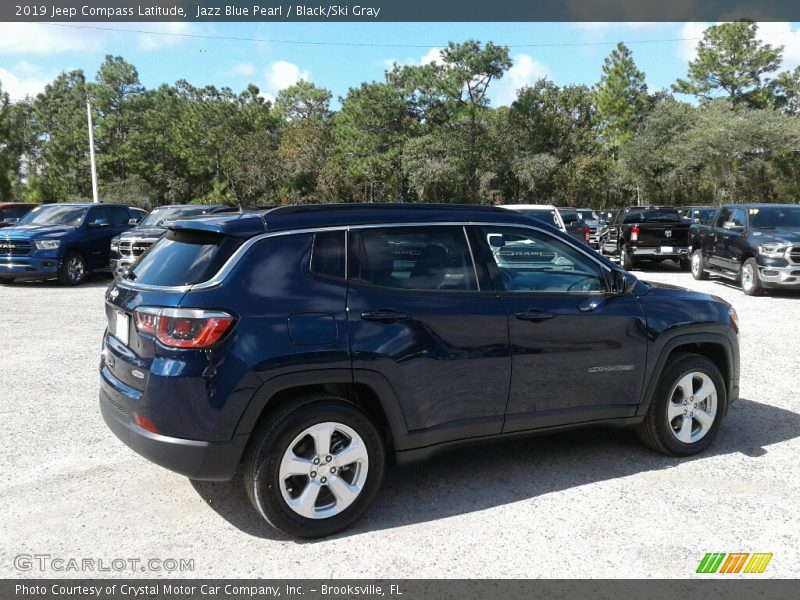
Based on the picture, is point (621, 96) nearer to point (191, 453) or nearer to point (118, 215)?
point (118, 215)

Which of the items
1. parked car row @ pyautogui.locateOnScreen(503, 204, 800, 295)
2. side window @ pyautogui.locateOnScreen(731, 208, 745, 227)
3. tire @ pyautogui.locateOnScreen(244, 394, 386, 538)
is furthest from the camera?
side window @ pyautogui.locateOnScreen(731, 208, 745, 227)

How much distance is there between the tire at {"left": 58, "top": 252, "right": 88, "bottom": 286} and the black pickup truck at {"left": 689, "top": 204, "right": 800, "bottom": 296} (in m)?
14.6

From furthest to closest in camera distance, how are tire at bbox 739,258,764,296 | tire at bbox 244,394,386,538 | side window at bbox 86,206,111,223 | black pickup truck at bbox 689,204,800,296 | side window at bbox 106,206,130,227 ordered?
side window at bbox 106,206,130,227, side window at bbox 86,206,111,223, tire at bbox 739,258,764,296, black pickup truck at bbox 689,204,800,296, tire at bbox 244,394,386,538

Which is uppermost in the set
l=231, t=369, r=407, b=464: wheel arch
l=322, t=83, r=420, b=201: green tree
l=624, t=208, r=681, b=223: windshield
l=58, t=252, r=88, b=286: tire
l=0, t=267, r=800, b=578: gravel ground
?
l=322, t=83, r=420, b=201: green tree

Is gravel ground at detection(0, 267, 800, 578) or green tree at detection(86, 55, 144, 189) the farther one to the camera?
green tree at detection(86, 55, 144, 189)

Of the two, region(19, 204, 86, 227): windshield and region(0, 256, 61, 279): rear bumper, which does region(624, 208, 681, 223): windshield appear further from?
region(0, 256, 61, 279): rear bumper

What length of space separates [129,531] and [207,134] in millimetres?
57934

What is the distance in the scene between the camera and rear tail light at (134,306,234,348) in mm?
3416

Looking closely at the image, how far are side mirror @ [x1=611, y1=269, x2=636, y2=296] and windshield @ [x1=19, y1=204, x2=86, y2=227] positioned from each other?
14.2 m

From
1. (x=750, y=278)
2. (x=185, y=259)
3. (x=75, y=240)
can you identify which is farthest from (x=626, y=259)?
(x=185, y=259)

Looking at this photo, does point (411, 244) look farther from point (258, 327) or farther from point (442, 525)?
point (442, 525)

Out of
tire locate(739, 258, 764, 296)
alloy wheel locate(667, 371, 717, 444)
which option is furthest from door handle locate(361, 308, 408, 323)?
tire locate(739, 258, 764, 296)

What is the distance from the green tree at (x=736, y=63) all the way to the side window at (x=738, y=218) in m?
49.5

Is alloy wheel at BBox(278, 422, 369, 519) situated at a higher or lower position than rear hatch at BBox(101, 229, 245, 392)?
lower
